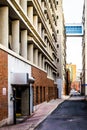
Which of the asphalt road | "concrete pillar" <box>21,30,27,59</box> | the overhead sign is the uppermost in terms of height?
the overhead sign

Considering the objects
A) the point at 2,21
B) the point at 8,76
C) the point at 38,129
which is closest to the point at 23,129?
the point at 38,129

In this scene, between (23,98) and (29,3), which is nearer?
(23,98)

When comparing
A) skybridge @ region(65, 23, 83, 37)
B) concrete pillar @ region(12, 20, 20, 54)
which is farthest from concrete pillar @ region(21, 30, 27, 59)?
skybridge @ region(65, 23, 83, 37)

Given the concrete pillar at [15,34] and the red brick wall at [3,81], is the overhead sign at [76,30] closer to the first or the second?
the concrete pillar at [15,34]

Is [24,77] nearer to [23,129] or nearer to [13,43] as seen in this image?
[13,43]


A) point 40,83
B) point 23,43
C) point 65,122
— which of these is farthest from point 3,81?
point 40,83

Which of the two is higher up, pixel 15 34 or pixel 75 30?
pixel 75 30

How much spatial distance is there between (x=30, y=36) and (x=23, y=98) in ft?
24.9

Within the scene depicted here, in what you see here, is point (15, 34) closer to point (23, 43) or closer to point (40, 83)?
point (23, 43)

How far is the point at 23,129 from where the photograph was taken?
61.5ft

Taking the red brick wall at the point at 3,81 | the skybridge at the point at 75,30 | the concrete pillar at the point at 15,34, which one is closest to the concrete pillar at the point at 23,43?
the concrete pillar at the point at 15,34

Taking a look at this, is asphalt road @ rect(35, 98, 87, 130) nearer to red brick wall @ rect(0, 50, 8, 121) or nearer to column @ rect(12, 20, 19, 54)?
red brick wall @ rect(0, 50, 8, 121)

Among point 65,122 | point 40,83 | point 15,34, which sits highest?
point 15,34

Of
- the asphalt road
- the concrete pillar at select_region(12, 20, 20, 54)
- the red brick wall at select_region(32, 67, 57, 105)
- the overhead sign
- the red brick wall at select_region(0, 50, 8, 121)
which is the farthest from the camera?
the overhead sign
